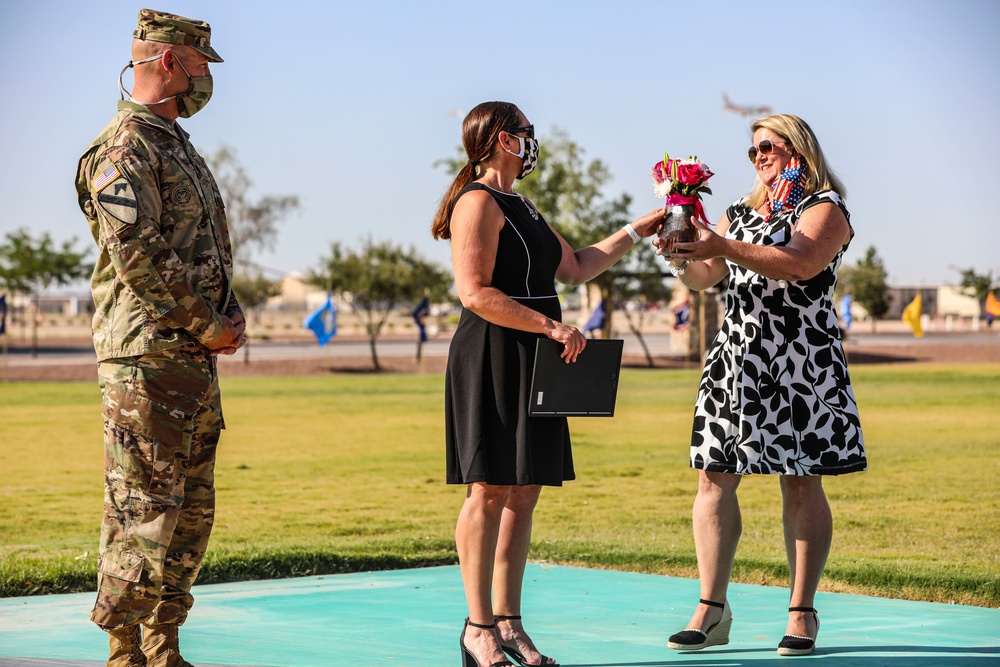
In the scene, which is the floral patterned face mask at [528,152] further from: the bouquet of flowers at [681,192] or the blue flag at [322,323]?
the blue flag at [322,323]

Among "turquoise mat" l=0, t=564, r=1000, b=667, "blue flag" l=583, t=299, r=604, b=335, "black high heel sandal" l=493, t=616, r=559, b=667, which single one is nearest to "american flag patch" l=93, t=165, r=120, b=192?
"turquoise mat" l=0, t=564, r=1000, b=667

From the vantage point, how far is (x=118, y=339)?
157 inches

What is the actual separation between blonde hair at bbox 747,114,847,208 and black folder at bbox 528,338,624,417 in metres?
1.17

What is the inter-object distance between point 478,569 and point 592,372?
81 cm

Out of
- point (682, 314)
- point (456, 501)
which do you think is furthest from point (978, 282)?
point (456, 501)

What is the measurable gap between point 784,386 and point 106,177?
104 inches

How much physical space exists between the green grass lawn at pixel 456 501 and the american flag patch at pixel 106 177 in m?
3.23

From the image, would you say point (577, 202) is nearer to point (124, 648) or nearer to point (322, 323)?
point (322, 323)

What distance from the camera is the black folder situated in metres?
4.29

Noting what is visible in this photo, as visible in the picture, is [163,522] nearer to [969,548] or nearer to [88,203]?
[88,203]

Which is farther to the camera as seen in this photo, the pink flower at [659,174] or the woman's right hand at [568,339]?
the pink flower at [659,174]

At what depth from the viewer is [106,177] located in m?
3.92

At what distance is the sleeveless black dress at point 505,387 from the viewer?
14.2ft

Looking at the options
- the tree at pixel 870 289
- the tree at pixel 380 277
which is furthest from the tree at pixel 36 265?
the tree at pixel 870 289
